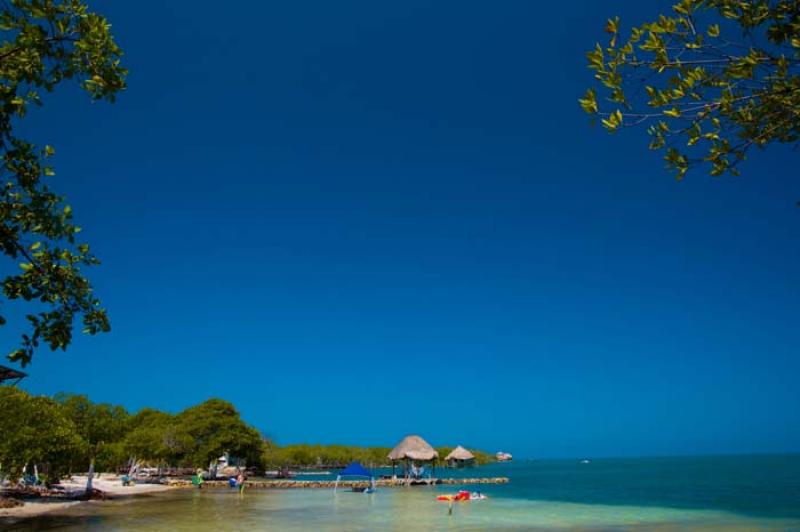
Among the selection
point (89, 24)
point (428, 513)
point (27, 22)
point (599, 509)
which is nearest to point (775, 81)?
point (89, 24)

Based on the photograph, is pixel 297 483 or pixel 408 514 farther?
pixel 297 483

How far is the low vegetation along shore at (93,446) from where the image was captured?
23.6 metres

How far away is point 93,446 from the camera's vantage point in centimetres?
3288

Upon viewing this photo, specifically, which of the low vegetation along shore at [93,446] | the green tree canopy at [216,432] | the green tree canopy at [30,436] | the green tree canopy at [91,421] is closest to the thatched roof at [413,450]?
the low vegetation along shore at [93,446]

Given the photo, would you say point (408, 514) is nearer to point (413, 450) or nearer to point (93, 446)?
point (93, 446)

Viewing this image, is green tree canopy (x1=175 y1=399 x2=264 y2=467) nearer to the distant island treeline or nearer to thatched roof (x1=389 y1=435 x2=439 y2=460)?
the distant island treeline

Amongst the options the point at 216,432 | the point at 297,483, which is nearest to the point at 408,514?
the point at 297,483

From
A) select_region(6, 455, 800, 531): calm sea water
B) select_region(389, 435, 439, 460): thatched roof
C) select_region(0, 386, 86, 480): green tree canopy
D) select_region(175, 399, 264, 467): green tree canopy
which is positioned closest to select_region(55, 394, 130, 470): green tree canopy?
select_region(6, 455, 800, 531): calm sea water

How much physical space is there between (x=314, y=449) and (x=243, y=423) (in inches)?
2093

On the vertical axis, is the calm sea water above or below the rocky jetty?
below

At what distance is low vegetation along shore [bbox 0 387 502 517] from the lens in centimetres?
2362

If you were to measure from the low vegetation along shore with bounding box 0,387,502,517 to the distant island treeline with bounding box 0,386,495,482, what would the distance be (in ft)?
0.11

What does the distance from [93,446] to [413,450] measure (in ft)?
97.0

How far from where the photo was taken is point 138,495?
3650cm
